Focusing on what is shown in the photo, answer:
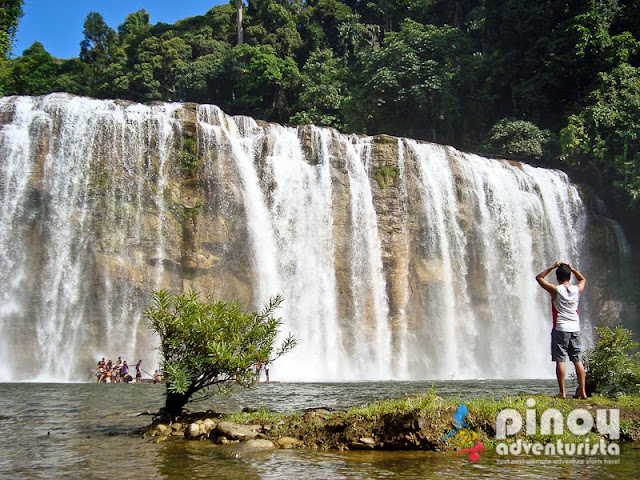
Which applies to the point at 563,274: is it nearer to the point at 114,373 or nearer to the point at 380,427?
the point at 380,427

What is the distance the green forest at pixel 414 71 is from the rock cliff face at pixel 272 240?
6.53 metres

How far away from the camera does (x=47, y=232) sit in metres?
22.0

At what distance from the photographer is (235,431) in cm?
702

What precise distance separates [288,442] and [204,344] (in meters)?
1.74

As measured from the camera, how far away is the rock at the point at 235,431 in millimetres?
6934

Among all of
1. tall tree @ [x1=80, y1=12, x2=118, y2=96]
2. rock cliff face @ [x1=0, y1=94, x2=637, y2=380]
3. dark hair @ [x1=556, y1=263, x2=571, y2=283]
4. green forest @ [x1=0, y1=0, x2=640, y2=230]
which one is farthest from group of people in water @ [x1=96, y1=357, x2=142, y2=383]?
tall tree @ [x1=80, y1=12, x2=118, y2=96]

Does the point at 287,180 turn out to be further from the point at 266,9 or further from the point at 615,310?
the point at 266,9

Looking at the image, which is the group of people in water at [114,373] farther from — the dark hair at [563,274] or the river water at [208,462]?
the dark hair at [563,274]

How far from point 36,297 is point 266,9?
123 ft

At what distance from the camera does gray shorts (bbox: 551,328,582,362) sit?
7270 millimetres

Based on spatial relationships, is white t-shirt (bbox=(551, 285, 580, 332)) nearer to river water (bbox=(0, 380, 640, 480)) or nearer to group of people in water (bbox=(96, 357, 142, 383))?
river water (bbox=(0, 380, 640, 480))

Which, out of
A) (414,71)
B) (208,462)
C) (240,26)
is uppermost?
(240,26)

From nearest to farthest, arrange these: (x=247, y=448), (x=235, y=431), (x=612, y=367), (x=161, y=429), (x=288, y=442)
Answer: (x=247, y=448) < (x=288, y=442) < (x=235, y=431) < (x=161, y=429) < (x=612, y=367)

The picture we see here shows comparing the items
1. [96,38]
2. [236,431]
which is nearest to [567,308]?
[236,431]
